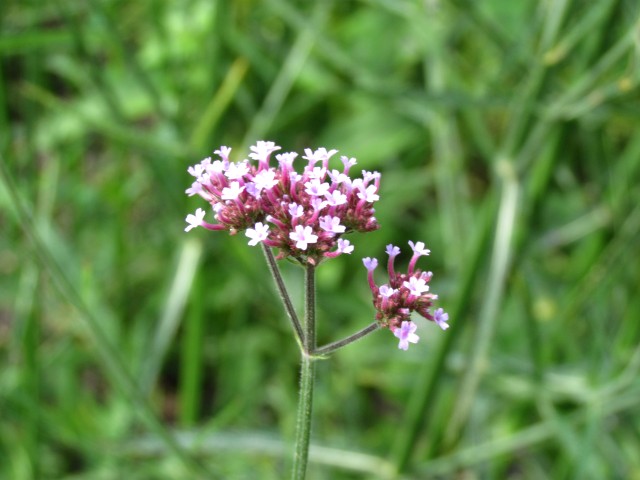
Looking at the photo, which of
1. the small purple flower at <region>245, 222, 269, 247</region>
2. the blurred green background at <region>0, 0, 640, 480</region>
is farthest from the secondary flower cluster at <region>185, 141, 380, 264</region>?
the blurred green background at <region>0, 0, 640, 480</region>

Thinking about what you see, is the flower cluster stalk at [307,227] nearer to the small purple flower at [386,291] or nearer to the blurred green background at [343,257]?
the small purple flower at [386,291]

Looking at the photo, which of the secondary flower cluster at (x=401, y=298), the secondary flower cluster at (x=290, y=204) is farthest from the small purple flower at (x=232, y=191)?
the secondary flower cluster at (x=401, y=298)

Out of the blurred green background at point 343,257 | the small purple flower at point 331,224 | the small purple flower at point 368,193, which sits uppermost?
the blurred green background at point 343,257

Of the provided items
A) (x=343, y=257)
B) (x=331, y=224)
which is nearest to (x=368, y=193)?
(x=331, y=224)

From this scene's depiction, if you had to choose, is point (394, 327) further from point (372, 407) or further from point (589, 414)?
point (372, 407)

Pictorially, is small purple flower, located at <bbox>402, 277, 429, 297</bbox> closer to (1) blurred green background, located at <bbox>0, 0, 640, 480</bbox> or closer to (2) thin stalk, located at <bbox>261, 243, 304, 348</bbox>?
(2) thin stalk, located at <bbox>261, 243, 304, 348</bbox>
